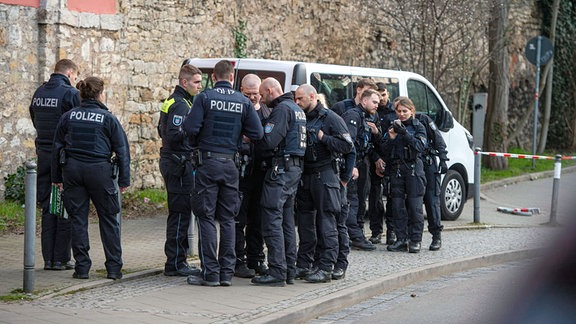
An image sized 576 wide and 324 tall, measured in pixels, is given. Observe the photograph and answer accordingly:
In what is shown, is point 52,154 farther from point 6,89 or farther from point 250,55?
point 250,55

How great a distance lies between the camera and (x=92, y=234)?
12.8 metres

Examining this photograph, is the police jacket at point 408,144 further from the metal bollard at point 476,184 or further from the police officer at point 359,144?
the metal bollard at point 476,184

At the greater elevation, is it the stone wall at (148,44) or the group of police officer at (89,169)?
the stone wall at (148,44)

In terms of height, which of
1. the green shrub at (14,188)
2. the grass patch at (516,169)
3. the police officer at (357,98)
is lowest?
the grass patch at (516,169)

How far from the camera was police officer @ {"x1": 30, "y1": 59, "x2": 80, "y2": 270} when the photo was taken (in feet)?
32.8

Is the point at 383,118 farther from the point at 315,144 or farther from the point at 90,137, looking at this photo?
A: the point at 90,137

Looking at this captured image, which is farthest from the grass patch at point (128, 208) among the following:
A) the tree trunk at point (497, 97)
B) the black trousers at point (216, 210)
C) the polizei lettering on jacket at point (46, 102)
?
the tree trunk at point (497, 97)

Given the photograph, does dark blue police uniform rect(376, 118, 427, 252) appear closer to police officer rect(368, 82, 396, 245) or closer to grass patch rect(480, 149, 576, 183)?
police officer rect(368, 82, 396, 245)

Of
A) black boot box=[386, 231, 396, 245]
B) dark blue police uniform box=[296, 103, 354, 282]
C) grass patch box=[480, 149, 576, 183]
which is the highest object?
dark blue police uniform box=[296, 103, 354, 282]

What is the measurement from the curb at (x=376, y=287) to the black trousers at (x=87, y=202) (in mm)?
1960

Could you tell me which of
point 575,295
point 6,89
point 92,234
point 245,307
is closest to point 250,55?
point 6,89

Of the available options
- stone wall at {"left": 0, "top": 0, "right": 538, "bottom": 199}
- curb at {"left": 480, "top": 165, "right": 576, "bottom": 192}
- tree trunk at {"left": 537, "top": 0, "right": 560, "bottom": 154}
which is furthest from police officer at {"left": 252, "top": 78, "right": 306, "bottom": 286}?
tree trunk at {"left": 537, "top": 0, "right": 560, "bottom": 154}

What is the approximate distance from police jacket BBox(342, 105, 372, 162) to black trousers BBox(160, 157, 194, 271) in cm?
214

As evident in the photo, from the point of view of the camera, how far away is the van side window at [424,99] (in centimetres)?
1541
